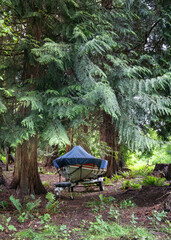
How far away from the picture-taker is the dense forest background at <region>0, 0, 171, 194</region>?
4.13m

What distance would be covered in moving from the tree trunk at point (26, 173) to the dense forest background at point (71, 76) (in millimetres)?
27

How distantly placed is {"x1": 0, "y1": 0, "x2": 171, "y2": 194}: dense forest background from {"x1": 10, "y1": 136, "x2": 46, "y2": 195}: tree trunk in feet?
0.09

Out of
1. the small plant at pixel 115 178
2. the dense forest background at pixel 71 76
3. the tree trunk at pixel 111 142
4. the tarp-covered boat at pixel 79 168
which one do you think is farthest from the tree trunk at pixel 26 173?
the small plant at pixel 115 178

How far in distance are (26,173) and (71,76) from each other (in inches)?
119

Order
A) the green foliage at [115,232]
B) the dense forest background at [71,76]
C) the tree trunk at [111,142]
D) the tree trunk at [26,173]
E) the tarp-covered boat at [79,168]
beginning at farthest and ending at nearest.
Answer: the tree trunk at [111,142] < the tarp-covered boat at [79,168] < the tree trunk at [26,173] < the dense forest background at [71,76] < the green foliage at [115,232]

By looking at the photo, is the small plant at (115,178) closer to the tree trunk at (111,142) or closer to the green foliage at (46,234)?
the tree trunk at (111,142)

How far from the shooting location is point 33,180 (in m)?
6.33

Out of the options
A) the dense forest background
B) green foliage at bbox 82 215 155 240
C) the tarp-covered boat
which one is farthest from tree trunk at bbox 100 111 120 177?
green foliage at bbox 82 215 155 240

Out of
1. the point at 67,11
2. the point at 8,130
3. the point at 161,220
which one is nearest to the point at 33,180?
the point at 8,130

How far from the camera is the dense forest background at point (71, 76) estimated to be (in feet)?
13.6

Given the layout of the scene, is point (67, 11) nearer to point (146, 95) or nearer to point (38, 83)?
point (38, 83)

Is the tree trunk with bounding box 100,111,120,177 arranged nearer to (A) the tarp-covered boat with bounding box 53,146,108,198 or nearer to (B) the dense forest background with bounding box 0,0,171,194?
(A) the tarp-covered boat with bounding box 53,146,108,198

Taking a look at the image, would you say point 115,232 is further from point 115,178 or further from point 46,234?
point 115,178

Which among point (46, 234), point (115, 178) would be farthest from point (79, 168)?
point (46, 234)
